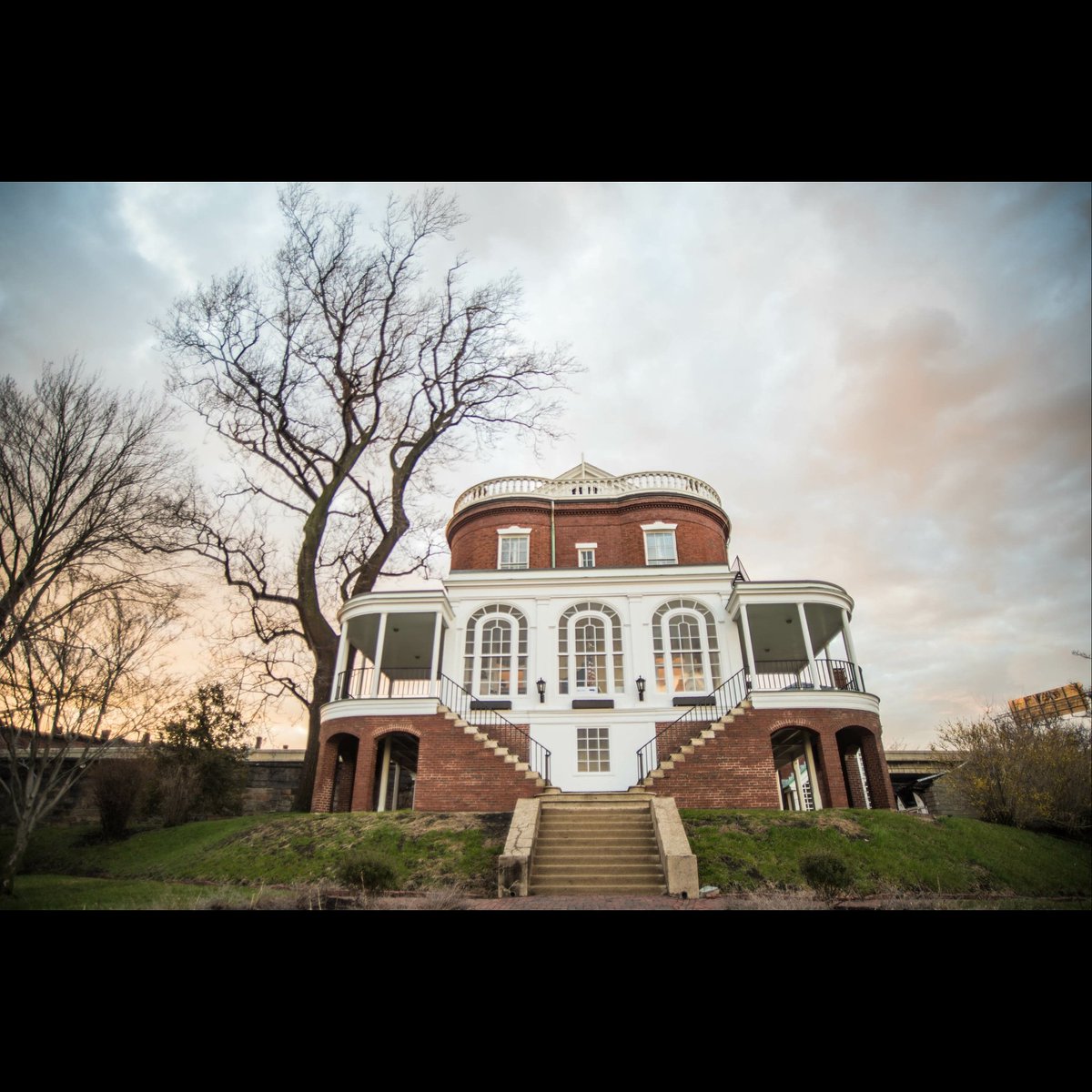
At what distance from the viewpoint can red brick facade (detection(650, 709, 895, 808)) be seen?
12.1m

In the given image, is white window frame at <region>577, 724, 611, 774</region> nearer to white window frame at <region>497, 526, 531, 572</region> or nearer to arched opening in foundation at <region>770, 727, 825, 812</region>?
arched opening in foundation at <region>770, 727, 825, 812</region>

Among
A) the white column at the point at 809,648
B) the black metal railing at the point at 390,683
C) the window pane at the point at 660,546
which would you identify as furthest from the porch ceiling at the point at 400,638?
the white column at the point at 809,648

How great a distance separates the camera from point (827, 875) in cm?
806

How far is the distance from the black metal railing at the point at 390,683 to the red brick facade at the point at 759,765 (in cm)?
547

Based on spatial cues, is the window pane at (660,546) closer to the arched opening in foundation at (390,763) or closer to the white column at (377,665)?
the white column at (377,665)

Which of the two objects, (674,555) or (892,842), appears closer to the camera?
(892,842)

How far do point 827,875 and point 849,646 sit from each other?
24.5 ft
